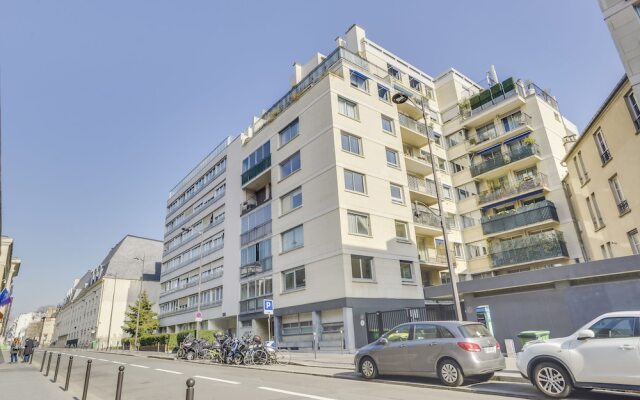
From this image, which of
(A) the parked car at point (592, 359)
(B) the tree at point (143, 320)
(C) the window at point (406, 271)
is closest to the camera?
(A) the parked car at point (592, 359)

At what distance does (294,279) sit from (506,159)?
19.3m

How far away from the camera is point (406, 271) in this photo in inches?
944

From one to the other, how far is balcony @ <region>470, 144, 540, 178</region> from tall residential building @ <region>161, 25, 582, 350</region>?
0.36 ft

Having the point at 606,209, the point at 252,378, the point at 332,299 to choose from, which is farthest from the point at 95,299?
the point at 606,209

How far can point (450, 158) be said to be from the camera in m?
→ 33.9

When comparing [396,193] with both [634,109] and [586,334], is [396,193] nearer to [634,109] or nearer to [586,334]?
[634,109]

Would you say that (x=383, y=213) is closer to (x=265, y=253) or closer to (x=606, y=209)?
(x=265, y=253)

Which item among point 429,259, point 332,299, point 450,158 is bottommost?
point 332,299

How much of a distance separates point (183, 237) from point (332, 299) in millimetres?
31236

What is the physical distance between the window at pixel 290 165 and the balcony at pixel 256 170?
1788 mm

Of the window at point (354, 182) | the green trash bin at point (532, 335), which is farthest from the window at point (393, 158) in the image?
the green trash bin at point (532, 335)

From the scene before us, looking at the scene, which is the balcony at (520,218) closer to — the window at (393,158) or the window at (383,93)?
the window at (393,158)

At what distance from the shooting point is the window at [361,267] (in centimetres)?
2119

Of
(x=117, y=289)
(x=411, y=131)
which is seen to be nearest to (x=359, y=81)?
(x=411, y=131)
